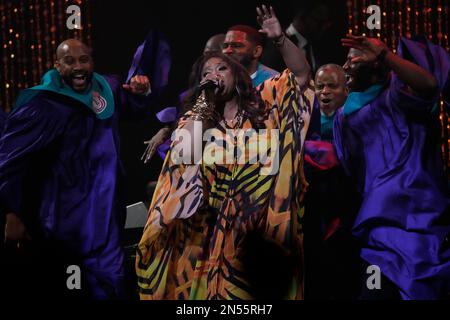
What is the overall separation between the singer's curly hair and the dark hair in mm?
289

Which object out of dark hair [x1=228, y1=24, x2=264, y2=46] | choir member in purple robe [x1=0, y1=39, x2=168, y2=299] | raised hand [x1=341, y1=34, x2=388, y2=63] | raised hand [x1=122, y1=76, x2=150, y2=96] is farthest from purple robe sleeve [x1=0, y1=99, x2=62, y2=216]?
raised hand [x1=341, y1=34, x2=388, y2=63]

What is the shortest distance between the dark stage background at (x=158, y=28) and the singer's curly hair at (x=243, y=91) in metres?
0.40

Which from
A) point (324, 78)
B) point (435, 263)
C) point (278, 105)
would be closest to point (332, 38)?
point (324, 78)

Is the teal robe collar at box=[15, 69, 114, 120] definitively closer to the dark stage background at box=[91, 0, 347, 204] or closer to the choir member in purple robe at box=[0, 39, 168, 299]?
the choir member in purple robe at box=[0, 39, 168, 299]

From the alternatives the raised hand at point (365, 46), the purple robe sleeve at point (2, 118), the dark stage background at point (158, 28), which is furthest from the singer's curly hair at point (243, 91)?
the purple robe sleeve at point (2, 118)

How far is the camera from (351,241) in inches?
195

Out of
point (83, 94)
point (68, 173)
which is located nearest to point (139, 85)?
point (83, 94)

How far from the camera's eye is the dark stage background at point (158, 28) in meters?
5.34

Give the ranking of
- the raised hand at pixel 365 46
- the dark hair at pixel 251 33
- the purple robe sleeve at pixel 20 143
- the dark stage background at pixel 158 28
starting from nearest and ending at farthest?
1. the raised hand at pixel 365 46
2. the purple robe sleeve at pixel 20 143
3. the dark hair at pixel 251 33
4. the dark stage background at pixel 158 28

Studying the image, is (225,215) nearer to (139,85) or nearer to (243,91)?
(243,91)

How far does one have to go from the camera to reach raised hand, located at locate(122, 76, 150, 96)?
5.21m

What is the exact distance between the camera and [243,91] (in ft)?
16.0

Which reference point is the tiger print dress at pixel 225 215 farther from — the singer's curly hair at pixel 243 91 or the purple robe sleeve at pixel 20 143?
the purple robe sleeve at pixel 20 143

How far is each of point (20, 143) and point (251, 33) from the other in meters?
1.39
